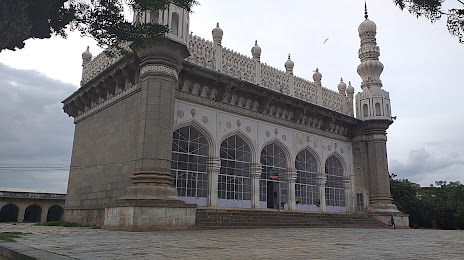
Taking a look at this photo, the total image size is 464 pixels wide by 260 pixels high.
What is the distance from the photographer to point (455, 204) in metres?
27.9

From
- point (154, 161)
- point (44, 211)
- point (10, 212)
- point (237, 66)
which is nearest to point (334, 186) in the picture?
point (237, 66)

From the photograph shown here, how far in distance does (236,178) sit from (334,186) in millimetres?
6810

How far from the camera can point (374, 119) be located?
21484 mm

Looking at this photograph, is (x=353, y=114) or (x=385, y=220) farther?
(x=353, y=114)

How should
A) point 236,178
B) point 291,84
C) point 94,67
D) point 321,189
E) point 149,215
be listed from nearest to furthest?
point 149,215 → point 94,67 → point 236,178 → point 291,84 → point 321,189

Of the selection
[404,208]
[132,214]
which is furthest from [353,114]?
[132,214]

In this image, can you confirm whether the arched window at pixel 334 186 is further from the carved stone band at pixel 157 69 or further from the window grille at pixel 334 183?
the carved stone band at pixel 157 69

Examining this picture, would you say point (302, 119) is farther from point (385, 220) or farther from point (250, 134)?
point (385, 220)

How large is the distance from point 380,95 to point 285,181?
798cm

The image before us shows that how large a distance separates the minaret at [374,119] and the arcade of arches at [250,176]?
1.62 m

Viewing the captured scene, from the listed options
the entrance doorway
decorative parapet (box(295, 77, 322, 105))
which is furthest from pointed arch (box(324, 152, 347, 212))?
decorative parapet (box(295, 77, 322, 105))

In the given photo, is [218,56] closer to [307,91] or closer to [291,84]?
[291,84]

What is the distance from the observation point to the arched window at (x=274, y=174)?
18.2m

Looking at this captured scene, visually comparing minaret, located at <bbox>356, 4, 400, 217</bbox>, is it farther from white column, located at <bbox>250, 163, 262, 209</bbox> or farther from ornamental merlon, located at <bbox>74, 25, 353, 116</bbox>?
white column, located at <bbox>250, 163, 262, 209</bbox>
